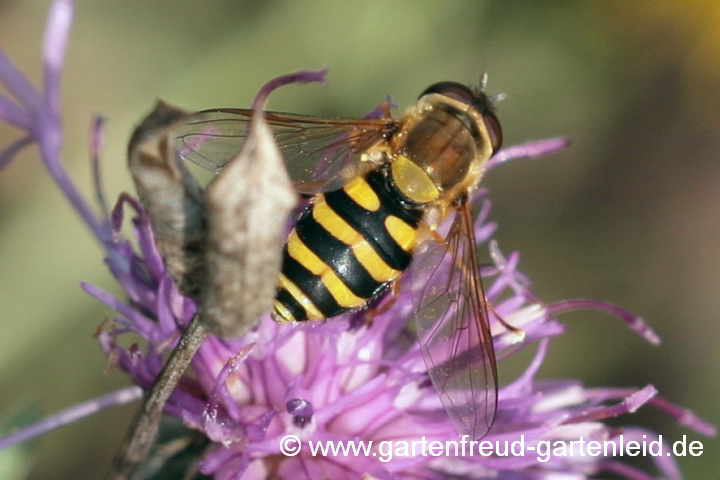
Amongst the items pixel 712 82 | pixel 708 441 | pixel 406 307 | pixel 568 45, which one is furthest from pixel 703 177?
pixel 406 307

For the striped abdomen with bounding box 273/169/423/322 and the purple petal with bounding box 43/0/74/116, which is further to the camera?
the purple petal with bounding box 43/0/74/116

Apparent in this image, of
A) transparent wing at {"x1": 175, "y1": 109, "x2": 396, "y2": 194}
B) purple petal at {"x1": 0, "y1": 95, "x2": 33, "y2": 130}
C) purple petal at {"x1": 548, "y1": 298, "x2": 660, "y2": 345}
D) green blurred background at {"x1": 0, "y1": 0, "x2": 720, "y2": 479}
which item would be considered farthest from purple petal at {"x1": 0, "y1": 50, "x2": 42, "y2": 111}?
green blurred background at {"x1": 0, "y1": 0, "x2": 720, "y2": 479}

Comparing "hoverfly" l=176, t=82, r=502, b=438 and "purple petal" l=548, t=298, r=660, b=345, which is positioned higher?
"hoverfly" l=176, t=82, r=502, b=438

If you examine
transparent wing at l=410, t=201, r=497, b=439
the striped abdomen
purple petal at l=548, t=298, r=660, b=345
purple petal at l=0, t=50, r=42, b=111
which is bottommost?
purple petal at l=548, t=298, r=660, b=345

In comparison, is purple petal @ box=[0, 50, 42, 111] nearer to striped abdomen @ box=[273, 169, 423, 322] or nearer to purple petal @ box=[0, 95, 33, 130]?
purple petal @ box=[0, 95, 33, 130]

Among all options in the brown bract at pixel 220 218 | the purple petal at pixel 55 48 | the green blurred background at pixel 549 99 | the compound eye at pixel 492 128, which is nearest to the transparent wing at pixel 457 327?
the compound eye at pixel 492 128

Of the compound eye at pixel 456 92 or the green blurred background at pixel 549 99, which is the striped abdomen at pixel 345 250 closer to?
the compound eye at pixel 456 92
